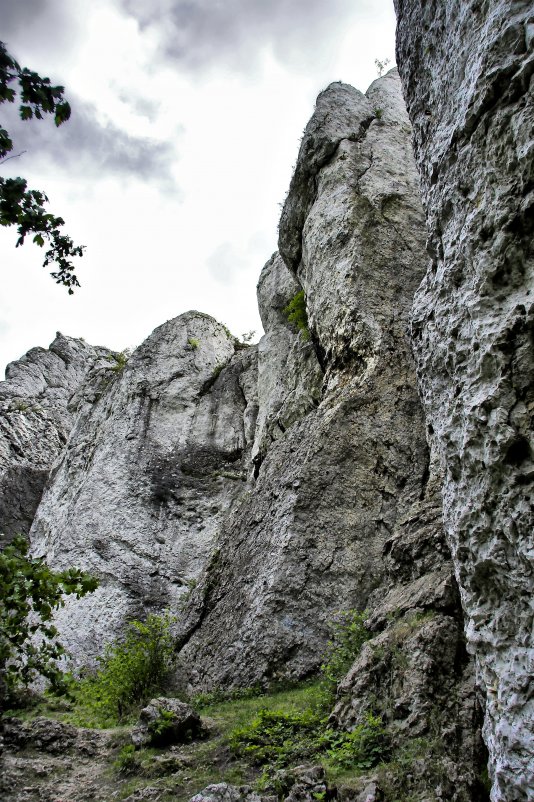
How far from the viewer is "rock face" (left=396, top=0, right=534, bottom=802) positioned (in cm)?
483

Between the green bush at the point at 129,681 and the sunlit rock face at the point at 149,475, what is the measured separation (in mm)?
3824

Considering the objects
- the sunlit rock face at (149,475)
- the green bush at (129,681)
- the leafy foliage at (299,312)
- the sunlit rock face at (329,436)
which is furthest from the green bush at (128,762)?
the leafy foliage at (299,312)

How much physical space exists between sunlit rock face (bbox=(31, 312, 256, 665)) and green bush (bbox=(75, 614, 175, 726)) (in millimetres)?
3824

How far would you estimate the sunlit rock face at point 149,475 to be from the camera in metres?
16.2

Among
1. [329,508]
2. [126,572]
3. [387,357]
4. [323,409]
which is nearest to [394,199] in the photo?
[387,357]

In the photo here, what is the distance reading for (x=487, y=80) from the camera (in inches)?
244

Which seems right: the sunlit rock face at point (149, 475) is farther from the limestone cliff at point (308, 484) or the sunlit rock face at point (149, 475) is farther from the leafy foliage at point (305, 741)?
the leafy foliage at point (305, 741)

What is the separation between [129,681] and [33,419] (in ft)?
70.8

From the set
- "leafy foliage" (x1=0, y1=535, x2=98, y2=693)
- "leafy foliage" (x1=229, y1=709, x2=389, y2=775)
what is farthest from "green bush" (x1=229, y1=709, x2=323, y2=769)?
"leafy foliage" (x1=0, y1=535, x2=98, y2=693)

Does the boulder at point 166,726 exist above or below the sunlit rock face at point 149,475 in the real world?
below

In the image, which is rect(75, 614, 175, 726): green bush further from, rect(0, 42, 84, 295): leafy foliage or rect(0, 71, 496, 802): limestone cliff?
rect(0, 42, 84, 295): leafy foliage

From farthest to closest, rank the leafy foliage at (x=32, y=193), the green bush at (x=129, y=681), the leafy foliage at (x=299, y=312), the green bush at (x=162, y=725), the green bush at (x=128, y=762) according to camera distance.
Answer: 1. the leafy foliage at (x=299, y=312)
2. the green bush at (x=129, y=681)
3. the green bush at (x=162, y=725)
4. the green bush at (x=128, y=762)
5. the leafy foliage at (x=32, y=193)

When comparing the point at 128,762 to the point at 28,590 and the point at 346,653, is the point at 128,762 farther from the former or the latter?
the point at 28,590

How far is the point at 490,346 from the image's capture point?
5.64 m
